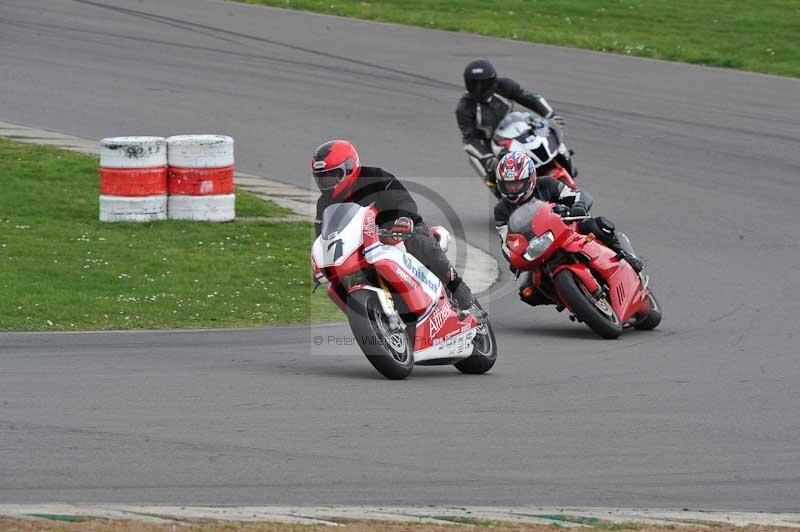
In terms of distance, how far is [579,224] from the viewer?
1130cm

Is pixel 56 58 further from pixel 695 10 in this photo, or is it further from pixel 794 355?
pixel 794 355

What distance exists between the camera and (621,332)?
10.9 metres

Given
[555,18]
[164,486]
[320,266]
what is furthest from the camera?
[555,18]

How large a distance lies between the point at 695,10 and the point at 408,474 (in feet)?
77.8

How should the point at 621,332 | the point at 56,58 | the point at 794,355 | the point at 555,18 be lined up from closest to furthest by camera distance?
the point at 794,355 < the point at 621,332 < the point at 56,58 < the point at 555,18

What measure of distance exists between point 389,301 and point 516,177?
101 inches

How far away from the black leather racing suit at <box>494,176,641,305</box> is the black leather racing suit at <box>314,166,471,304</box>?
1654 mm

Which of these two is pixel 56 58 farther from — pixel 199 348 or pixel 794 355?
pixel 794 355

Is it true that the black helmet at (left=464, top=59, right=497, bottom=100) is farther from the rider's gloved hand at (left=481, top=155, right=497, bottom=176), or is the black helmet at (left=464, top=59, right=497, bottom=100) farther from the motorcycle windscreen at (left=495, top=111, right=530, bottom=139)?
the rider's gloved hand at (left=481, top=155, right=497, bottom=176)

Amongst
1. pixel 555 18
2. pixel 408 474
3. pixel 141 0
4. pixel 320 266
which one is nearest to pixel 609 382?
pixel 320 266

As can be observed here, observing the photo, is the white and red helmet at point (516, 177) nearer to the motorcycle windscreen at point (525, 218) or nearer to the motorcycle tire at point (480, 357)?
the motorcycle windscreen at point (525, 218)

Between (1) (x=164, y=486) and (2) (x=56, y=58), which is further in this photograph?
(2) (x=56, y=58)

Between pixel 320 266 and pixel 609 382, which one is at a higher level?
pixel 320 266

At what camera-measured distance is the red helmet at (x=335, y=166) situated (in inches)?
362
